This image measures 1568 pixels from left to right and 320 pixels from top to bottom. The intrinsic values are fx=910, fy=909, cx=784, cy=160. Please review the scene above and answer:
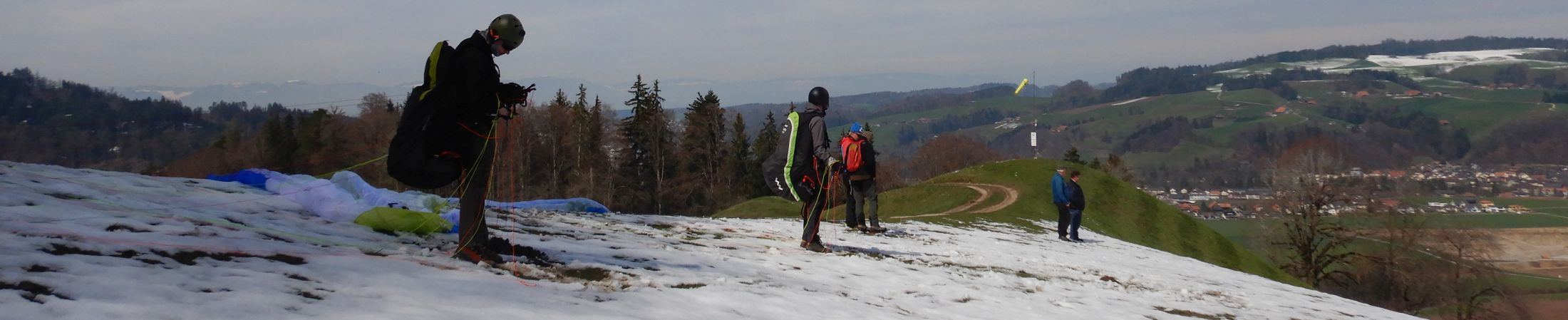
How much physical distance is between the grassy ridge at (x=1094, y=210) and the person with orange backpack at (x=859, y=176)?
1369 cm

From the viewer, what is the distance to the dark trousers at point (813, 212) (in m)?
12.7

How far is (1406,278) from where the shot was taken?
52500 mm

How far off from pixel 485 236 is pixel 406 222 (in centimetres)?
168

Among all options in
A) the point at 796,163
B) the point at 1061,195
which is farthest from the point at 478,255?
the point at 1061,195

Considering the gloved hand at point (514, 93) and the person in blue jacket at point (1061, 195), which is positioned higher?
the gloved hand at point (514, 93)

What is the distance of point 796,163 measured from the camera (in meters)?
12.7

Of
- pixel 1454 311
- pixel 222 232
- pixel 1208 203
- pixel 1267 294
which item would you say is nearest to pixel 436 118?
pixel 222 232

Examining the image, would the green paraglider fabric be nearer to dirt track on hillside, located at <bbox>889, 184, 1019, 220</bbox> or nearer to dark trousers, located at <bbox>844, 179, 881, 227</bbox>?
dark trousers, located at <bbox>844, 179, 881, 227</bbox>

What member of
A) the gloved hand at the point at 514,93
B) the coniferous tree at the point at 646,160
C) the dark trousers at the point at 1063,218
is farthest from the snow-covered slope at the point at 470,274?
the coniferous tree at the point at 646,160

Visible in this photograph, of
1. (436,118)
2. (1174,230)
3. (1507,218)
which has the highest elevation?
(436,118)

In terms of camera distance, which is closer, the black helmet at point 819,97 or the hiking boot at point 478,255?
the hiking boot at point 478,255

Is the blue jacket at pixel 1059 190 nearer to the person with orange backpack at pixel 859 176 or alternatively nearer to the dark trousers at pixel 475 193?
the person with orange backpack at pixel 859 176

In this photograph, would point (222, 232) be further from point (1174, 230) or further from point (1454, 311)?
point (1454, 311)

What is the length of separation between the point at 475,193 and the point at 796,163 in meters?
5.47
